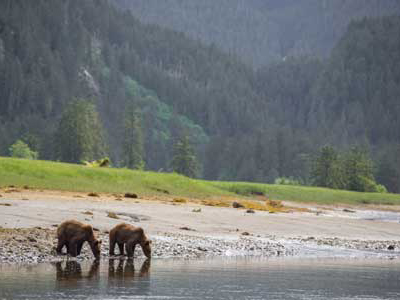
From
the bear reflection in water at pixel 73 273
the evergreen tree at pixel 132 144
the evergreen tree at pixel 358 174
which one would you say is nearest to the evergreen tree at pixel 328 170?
the evergreen tree at pixel 358 174

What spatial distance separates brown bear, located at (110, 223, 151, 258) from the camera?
86.6 ft

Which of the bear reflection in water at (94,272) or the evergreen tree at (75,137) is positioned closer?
the bear reflection in water at (94,272)

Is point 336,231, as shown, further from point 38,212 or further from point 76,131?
point 76,131

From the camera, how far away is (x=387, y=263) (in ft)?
98.8

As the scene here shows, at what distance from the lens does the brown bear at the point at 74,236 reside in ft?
83.0

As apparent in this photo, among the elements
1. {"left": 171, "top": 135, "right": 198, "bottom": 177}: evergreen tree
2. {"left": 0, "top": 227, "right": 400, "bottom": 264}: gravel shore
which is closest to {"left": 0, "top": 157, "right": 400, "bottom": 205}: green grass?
{"left": 0, "top": 227, "right": 400, "bottom": 264}: gravel shore

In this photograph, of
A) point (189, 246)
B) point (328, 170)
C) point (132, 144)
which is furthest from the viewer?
point (132, 144)

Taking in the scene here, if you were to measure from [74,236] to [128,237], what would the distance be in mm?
1856

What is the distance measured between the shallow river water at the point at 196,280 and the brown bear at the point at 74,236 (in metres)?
0.59

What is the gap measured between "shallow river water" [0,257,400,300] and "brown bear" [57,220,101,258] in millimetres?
590

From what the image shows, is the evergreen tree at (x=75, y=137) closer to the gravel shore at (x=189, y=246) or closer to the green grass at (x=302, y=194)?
the green grass at (x=302, y=194)

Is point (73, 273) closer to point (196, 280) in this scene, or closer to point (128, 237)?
point (196, 280)

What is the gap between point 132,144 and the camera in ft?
418

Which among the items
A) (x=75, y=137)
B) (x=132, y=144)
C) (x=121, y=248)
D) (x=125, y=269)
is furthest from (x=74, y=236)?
(x=132, y=144)
